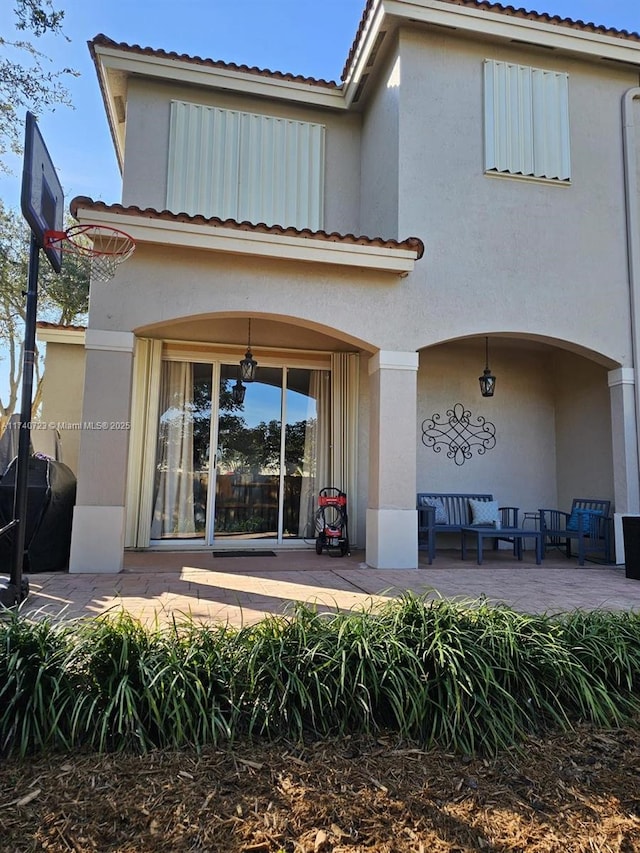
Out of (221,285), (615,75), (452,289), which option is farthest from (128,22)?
(615,75)

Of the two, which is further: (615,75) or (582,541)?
(615,75)

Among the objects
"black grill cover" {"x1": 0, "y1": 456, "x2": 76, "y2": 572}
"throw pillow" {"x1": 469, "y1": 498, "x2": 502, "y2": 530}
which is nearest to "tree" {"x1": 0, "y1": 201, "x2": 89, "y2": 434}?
"black grill cover" {"x1": 0, "y1": 456, "x2": 76, "y2": 572}

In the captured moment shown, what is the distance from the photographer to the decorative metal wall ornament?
8602mm

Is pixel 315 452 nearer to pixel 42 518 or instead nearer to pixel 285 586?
pixel 285 586

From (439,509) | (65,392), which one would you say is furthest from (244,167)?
(439,509)

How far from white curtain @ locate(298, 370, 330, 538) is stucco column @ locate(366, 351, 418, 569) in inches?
66.7

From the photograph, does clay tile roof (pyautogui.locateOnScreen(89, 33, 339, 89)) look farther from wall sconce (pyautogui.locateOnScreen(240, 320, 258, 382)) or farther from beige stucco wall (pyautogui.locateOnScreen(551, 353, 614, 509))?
beige stucco wall (pyautogui.locateOnScreen(551, 353, 614, 509))

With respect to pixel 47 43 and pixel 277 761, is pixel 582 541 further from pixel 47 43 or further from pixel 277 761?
pixel 47 43

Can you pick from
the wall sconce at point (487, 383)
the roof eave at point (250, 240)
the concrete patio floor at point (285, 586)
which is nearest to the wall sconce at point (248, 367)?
the roof eave at point (250, 240)

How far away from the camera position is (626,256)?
762 centimetres

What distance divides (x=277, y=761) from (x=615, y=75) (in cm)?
959

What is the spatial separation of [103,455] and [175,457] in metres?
2.06

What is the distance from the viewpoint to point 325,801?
6.73ft

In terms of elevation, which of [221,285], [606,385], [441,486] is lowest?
[441,486]
